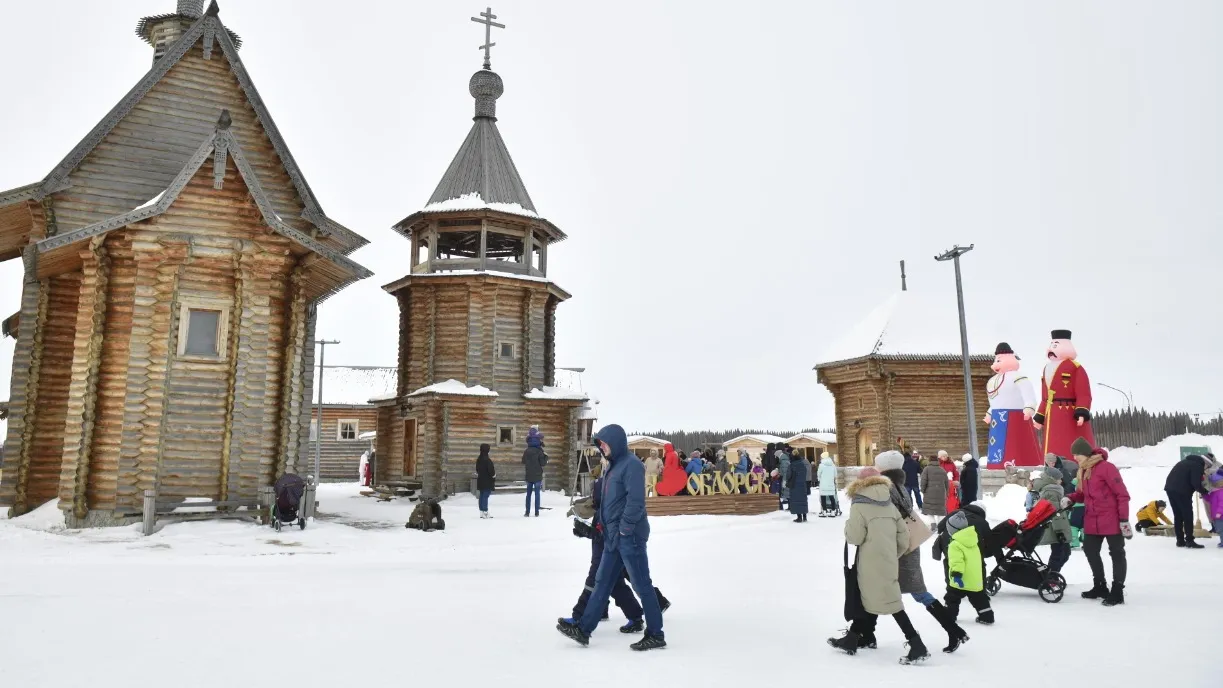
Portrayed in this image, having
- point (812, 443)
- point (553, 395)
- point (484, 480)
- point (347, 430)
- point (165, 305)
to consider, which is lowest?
point (484, 480)

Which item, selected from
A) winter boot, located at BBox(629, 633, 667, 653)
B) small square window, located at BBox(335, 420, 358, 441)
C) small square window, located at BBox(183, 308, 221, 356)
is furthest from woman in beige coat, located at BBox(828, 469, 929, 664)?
small square window, located at BBox(335, 420, 358, 441)

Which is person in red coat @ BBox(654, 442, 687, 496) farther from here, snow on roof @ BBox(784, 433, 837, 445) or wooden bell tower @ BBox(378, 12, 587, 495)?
snow on roof @ BBox(784, 433, 837, 445)

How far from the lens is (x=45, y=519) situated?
47.6 feet

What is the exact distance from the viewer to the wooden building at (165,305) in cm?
1434

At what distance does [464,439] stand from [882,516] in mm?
22049

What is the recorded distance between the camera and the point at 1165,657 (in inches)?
232

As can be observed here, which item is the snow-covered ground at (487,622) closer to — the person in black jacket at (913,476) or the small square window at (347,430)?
the person in black jacket at (913,476)

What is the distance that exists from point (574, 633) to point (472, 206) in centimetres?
2365

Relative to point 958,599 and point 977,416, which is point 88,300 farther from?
point 977,416

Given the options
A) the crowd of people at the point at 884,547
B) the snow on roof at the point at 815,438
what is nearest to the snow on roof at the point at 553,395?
the crowd of people at the point at 884,547

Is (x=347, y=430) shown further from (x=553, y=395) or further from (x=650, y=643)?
(x=650, y=643)

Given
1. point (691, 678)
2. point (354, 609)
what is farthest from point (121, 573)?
point (691, 678)

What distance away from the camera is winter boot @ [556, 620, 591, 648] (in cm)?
606

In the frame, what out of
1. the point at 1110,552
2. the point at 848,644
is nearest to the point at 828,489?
the point at 1110,552
